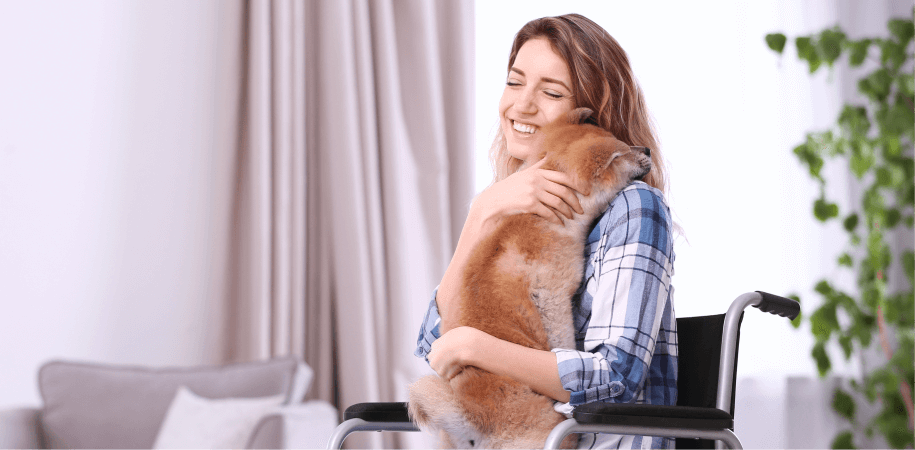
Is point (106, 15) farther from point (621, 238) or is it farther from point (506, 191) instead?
point (621, 238)

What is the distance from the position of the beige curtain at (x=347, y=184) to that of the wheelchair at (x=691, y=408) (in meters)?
1.40

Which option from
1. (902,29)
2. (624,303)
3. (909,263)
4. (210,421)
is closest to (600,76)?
(624,303)

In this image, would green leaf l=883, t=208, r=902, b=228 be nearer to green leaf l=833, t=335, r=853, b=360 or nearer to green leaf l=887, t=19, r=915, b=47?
green leaf l=833, t=335, r=853, b=360

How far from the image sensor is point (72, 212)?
8.47ft

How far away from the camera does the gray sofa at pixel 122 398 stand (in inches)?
83.9

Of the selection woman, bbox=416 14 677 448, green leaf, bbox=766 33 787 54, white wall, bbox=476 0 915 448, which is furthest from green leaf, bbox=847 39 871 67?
woman, bbox=416 14 677 448

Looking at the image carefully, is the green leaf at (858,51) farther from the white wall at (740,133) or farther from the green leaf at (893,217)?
the green leaf at (893,217)

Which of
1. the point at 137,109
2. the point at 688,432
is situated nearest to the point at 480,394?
the point at 688,432

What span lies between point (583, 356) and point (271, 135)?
196 cm

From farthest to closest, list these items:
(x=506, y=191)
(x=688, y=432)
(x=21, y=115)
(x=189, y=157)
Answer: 1. (x=189, y=157)
2. (x=21, y=115)
3. (x=506, y=191)
4. (x=688, y=432)

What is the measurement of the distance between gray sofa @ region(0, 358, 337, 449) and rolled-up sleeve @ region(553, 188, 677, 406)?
128cm

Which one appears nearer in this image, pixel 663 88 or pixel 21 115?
pixel 21 115

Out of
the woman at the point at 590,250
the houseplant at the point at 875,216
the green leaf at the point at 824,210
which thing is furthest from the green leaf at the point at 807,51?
the woman at the point at 590,250

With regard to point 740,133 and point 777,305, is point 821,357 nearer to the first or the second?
point 740,133
